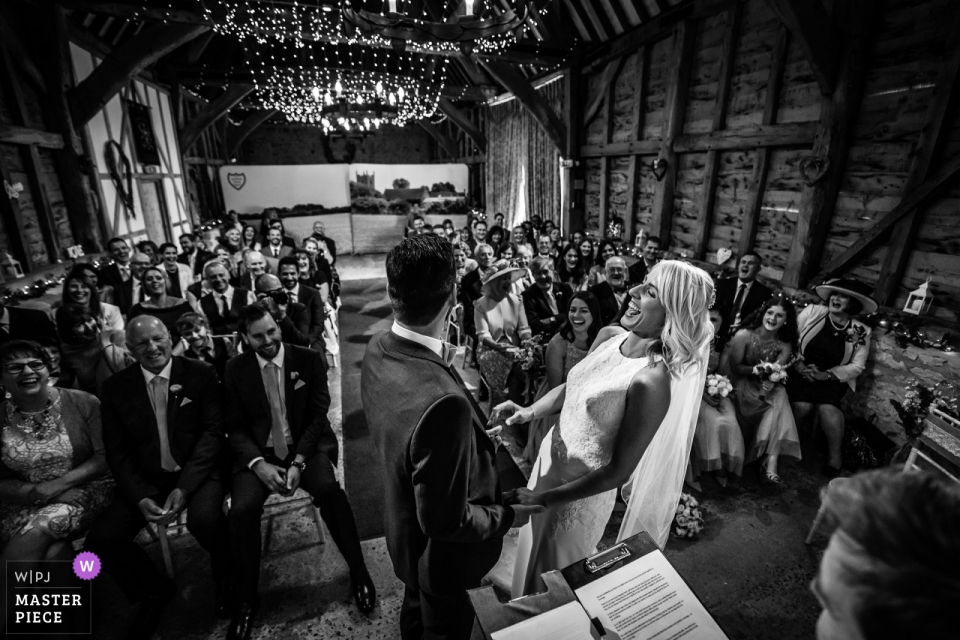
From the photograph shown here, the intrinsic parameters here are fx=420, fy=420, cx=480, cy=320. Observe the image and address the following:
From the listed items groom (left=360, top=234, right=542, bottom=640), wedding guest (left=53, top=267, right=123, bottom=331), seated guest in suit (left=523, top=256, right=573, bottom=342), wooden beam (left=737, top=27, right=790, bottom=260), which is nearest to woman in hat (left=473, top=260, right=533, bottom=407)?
seated guest in suit (left=523, top=256, right=573, bottom=342)

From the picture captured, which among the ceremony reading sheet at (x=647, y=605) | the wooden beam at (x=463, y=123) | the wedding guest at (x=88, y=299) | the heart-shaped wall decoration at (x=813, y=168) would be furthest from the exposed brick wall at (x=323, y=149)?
the ceremony reading sheet at (x=647, y=605)

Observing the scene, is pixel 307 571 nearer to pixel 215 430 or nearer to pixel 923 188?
pixel 215 430

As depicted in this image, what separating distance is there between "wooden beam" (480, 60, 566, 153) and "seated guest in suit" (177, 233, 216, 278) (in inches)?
236

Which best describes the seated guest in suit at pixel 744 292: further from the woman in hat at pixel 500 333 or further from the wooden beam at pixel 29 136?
the wooden beam at pixel 29 136

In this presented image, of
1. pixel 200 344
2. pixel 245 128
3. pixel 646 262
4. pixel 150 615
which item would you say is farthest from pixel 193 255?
pixel 245 128

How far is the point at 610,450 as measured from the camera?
172 cm

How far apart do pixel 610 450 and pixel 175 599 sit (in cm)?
259

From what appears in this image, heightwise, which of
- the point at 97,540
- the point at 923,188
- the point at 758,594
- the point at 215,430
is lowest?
the point at 758,594

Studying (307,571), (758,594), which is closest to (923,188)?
(758,594)

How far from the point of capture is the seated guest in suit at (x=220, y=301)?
162 inches

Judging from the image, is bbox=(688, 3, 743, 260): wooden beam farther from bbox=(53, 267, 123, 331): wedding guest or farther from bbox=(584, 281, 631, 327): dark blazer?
bbox=(53, 267, 123, 331): wedding guest

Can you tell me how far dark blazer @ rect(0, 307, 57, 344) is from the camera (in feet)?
11.3

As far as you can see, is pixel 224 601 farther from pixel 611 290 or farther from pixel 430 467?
pixel 611 290

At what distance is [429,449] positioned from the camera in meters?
1.19
